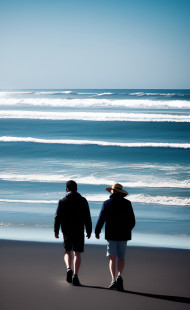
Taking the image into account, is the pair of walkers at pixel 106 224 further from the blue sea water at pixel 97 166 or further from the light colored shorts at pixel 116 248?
the blue sea water at pixel 97 166

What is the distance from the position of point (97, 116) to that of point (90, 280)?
25.9 m

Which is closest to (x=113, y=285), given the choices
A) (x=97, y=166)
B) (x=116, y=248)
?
(x=116, y=248)

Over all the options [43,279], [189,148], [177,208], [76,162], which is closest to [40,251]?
[43,279]

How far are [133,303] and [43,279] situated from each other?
1.19m

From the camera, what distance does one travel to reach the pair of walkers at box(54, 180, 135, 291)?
4742 mm

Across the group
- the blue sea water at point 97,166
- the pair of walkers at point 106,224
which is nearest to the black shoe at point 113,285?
the pair of walkers at point 106,224

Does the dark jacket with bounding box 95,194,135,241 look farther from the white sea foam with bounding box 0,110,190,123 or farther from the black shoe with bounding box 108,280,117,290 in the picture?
the white sea foam with bounding box 0,110,190,123

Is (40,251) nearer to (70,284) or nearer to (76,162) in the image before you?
(70,284)

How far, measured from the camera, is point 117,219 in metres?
4.75

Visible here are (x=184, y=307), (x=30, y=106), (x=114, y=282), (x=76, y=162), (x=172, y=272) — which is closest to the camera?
(x=184, y=307)

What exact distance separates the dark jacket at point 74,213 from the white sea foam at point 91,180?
7.15 meters

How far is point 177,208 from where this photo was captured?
9203 mm

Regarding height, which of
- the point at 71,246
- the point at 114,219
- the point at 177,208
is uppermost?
the point at 114,219

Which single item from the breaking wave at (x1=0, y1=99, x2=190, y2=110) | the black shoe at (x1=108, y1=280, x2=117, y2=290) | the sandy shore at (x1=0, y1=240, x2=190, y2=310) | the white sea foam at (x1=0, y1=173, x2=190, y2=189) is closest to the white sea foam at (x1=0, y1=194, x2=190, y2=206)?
the white sea foam at (x1=0, y1=173, x2=190, y2=189)
